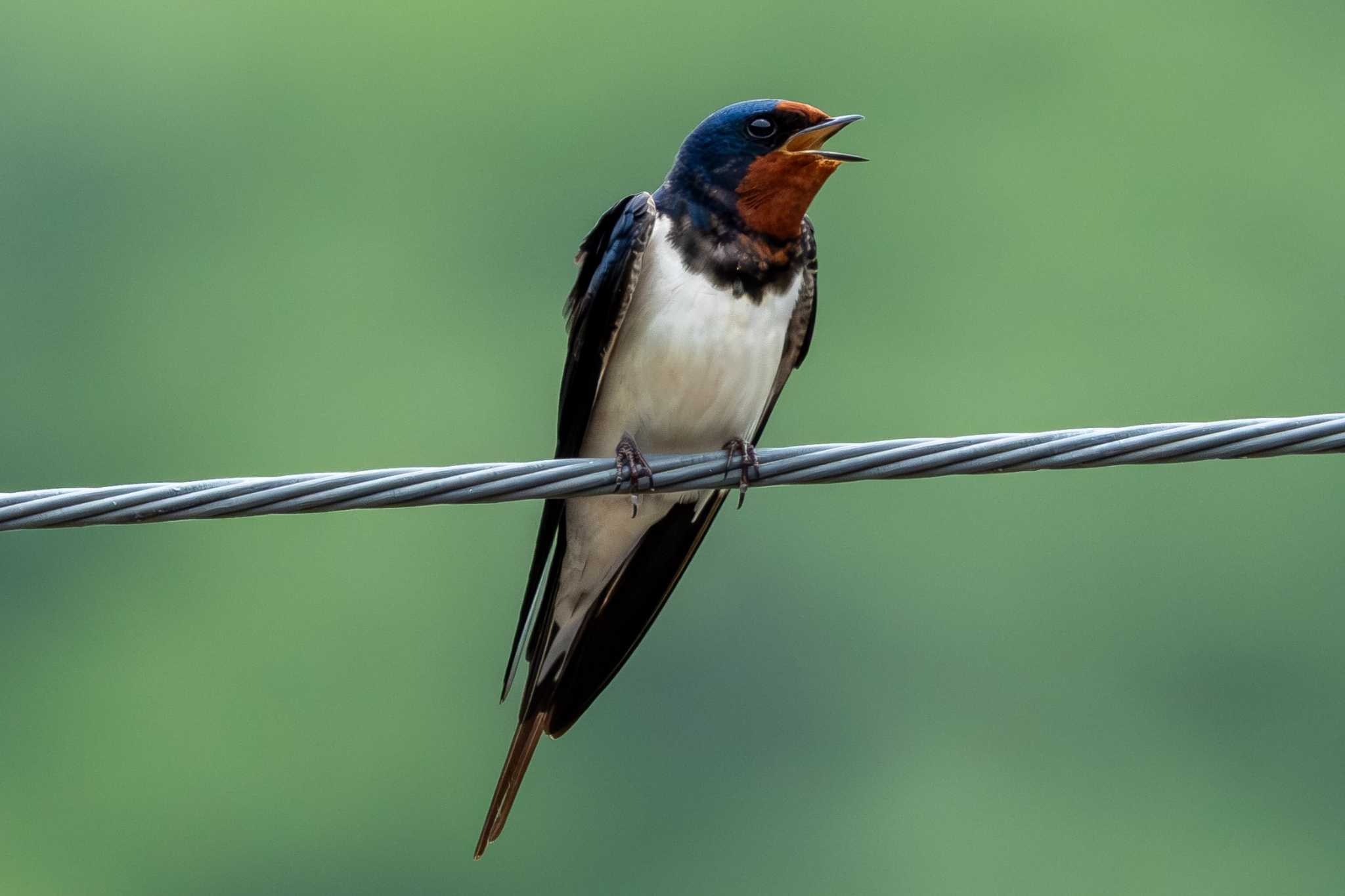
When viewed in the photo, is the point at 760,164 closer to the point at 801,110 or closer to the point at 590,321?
the point at 801,110

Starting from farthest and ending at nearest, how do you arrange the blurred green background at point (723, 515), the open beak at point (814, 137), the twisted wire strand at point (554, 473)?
the blurred green background at point (723, 515)
the open beak at point (814, 137)
the twisted wire strand at point (554, 473)

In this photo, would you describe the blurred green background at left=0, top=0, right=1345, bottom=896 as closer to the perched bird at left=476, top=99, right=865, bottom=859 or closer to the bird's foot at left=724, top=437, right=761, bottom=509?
the perched bird at left=476, top=99, right=865, bottom=859

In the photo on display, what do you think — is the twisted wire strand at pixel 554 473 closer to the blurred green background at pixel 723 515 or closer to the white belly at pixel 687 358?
the white belly at pixel 687 358

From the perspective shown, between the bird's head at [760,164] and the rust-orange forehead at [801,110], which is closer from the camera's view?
the bird's head at [760,164]

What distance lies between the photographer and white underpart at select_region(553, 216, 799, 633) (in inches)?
151

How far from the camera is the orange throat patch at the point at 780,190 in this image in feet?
12.8

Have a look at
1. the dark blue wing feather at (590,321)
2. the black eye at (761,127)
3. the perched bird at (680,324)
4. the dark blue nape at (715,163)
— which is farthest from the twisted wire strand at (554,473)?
the black eye at (761,127)

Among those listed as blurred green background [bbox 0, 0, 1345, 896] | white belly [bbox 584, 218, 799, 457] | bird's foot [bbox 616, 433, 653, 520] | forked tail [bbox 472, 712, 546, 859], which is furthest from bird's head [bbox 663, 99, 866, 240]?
blurred green background [bbox 0, 0, 1345, 896]

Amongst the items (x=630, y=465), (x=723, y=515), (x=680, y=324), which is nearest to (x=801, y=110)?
(x=680, y=324)

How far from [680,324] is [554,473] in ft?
3.29

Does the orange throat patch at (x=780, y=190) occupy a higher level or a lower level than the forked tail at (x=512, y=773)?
higher

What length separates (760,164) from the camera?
3.93 metres

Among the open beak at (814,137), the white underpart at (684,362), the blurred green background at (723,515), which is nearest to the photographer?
the white underpart at (684,362)

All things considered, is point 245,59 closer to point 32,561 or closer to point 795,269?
point 32,561
